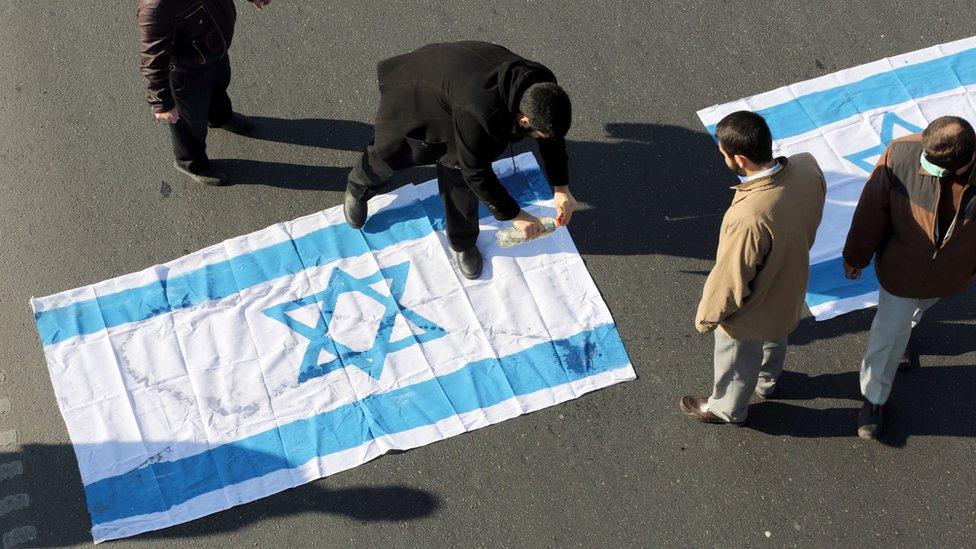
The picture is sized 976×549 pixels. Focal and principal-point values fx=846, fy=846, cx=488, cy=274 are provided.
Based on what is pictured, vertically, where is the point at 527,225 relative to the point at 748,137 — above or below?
below

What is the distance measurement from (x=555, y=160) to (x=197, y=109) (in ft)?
6.87

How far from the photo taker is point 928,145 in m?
3.31

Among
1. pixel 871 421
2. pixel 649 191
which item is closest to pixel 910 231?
pixel 871 421

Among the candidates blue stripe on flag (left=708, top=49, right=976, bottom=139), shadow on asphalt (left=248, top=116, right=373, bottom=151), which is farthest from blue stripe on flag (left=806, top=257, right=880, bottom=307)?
A: shadow on asphalt (left=248, top=116, right=373, bottom=151)

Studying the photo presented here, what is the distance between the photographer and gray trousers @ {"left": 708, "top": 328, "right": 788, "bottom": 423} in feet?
12.4

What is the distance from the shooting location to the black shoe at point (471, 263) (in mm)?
4797

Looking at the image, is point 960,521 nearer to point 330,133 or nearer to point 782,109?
point 782,109

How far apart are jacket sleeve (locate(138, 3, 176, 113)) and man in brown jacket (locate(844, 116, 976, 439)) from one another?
332 centimetres

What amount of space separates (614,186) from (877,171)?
1838mm

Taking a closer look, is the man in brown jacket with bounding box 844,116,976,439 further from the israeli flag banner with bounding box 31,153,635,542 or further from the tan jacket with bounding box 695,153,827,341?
the israeli flag banner with bounding box 31,153,635,542

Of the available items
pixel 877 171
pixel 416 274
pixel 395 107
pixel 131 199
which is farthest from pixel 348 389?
pixel 877 171

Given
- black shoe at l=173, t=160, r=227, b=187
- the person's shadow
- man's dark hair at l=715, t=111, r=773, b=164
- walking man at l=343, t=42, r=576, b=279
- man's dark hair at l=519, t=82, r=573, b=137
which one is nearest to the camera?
man's dark hair at l=715, t=111, r=773, b=164

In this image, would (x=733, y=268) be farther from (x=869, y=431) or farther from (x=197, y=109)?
(x=197, y=109)

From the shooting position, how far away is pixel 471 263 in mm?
4809
